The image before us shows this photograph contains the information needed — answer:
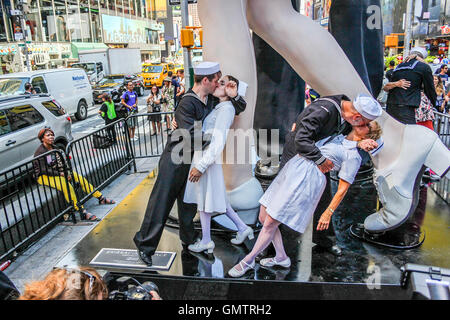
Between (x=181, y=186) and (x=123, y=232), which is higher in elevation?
(x=181, y=186)

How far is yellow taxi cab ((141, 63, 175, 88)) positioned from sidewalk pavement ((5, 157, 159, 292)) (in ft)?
69.1

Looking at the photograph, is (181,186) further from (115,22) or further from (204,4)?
(115,22)

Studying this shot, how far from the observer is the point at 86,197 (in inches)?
223

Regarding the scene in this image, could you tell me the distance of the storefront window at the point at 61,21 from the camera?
3450 cm

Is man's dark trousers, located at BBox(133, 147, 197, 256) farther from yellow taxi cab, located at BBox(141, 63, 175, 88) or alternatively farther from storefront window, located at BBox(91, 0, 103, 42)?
storefront window, located at BBox(91, 0, 103, 42)

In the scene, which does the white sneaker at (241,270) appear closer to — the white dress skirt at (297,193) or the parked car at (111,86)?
the white dress skirt at (297,193)

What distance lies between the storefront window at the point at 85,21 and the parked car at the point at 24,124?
3287cm

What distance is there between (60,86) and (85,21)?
1058 inches

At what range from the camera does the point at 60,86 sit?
14.6 m

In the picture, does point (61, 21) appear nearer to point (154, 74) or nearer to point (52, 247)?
point (154, 74)

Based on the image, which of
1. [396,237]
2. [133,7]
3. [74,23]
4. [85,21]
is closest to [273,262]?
[396,237]

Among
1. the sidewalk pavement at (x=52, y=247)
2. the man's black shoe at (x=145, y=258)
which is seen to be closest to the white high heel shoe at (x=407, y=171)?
the man's black shoe at (x=145, y=258)
